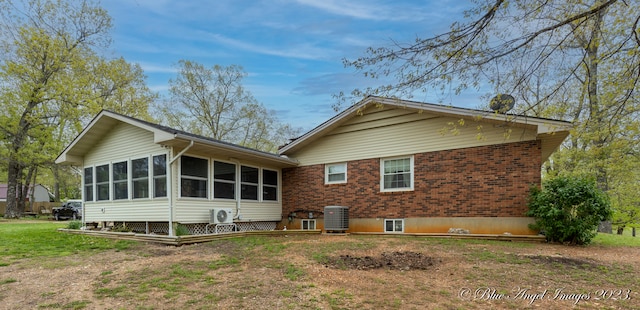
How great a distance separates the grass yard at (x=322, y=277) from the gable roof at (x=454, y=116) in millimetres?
2568

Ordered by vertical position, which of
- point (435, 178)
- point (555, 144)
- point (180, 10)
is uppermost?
point (180, 10)

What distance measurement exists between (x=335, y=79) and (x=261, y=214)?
301 inches

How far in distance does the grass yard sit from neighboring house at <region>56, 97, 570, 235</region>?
216cm

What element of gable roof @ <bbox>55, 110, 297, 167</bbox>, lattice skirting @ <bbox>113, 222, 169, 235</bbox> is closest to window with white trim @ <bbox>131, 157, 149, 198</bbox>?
lattice skirting @ <bbox>113, 222, 169, 235</bbox>

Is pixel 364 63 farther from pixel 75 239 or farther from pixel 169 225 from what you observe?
pixel 75 239

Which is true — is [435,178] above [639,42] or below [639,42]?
below

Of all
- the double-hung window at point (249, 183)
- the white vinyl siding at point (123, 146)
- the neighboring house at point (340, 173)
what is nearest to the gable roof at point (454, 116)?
the neighboring house at point (340, 173)

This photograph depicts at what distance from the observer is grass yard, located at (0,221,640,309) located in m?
4.30

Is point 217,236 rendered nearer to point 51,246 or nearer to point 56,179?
point 51,246

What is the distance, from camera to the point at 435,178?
10906mm

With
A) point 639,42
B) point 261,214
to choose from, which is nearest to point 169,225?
point 261,214

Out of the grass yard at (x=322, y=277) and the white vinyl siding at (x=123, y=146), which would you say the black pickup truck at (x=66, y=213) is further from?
the grass yard at (x=322, y=277)

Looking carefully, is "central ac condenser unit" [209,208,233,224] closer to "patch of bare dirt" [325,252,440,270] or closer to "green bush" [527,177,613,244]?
"patch of bare dirt" [325,252,440,270]

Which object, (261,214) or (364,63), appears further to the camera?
(261,214)
